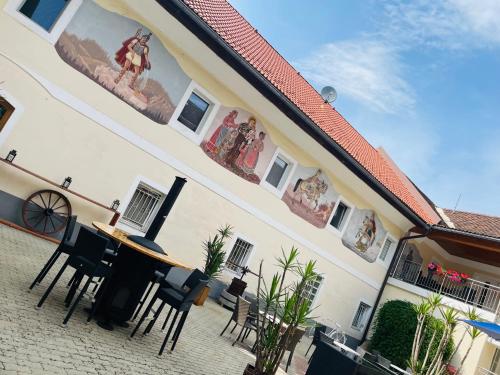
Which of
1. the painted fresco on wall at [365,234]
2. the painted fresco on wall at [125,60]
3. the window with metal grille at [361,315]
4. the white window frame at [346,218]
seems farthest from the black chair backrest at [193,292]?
the window with metal grille at [361,315]

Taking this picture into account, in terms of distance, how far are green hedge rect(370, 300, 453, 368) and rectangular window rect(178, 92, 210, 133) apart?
10172 mm

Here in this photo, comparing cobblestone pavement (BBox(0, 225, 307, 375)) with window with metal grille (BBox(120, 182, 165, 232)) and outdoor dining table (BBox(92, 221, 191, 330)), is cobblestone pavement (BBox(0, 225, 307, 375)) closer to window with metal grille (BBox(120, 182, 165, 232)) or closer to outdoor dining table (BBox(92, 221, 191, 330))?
outdoor dining table (BBox(92, 221, 191, 330))

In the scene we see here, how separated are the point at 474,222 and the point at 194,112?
16292 millimetres

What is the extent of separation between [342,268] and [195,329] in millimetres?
8824

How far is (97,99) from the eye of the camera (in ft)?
29.8

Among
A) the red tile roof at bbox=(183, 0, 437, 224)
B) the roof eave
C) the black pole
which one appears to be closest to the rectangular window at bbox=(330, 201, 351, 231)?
the roof eave

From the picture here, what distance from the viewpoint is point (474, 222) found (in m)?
19.6

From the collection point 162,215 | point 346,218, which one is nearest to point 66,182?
point 162,215

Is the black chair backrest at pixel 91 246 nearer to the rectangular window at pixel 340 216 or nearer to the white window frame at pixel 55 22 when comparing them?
the white window frame at pixel 55 22

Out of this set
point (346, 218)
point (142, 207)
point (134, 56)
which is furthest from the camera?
point (346, 218)

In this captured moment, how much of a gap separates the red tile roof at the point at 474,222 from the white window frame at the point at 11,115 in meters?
17.1

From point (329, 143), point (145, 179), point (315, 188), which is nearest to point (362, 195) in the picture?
point (315, 188)

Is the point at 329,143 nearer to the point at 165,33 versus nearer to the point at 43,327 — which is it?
the point at 165,33

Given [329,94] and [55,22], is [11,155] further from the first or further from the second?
[329,94]
